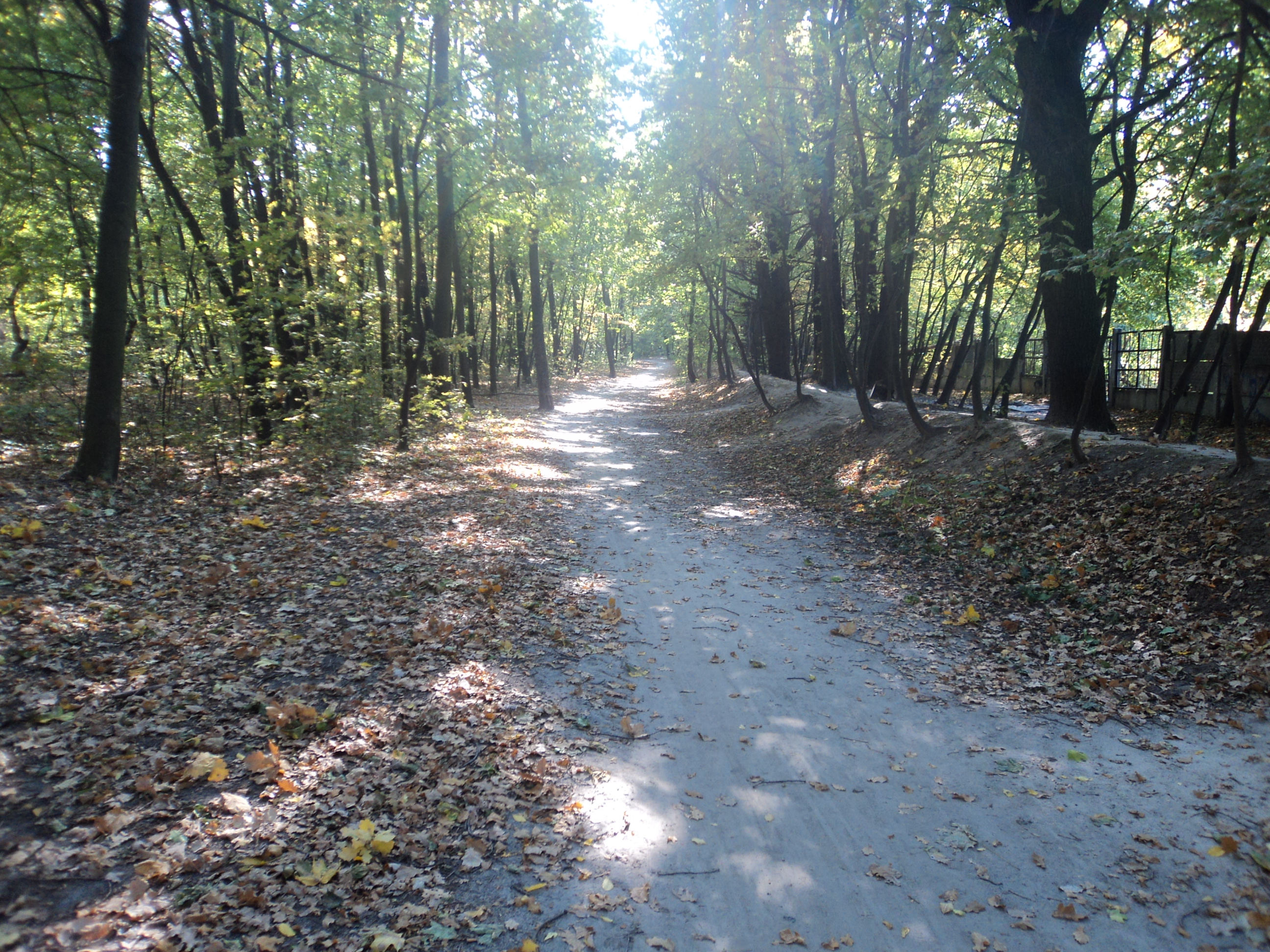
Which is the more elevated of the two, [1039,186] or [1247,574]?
[1039,186]

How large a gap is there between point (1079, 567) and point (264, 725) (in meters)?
7.47

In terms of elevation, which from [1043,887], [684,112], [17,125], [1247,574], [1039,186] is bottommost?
[1043,887]

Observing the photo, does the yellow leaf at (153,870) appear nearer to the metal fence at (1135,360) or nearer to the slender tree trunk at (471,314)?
the metal fence at (1135,360)

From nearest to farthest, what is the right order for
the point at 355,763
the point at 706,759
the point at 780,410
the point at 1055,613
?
the point at 355,763 → the point at 706,759 → the point at 1055,613 → the point at 780,410

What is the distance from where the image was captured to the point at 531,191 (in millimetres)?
15812

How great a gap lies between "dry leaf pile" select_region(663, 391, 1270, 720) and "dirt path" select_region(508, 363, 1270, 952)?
56 centimetres

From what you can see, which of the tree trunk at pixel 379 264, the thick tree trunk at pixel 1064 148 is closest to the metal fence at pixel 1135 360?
the thick tree trunk at pixel 1064 148

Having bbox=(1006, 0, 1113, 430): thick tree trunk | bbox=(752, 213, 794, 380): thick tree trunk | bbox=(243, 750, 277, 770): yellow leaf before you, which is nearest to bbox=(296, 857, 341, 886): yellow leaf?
bbox=(243, 750, 277, 770): yellow leaf

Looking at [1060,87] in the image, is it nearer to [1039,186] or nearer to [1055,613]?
[1039,186]

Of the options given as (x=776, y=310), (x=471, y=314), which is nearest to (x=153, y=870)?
(x=776, y=310)

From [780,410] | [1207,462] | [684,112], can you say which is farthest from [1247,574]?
[684,112]

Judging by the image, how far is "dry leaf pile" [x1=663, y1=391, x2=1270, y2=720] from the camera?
5258 mm

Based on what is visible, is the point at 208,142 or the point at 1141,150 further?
the point at 1141,150

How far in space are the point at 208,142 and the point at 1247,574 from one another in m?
16.0
